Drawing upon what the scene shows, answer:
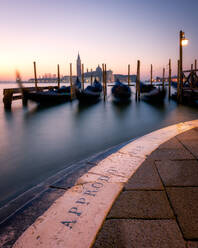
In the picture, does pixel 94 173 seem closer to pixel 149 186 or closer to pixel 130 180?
pixel 130 180

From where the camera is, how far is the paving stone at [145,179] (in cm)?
182

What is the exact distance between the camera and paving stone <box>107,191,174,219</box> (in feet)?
4.57

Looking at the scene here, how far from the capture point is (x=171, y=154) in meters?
2.70

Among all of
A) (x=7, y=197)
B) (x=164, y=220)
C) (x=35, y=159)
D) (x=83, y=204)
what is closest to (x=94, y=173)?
(x=83, y=204)

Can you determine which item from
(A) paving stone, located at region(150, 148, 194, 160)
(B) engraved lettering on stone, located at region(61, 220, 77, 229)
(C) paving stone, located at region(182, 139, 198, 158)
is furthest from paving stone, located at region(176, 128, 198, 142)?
(B) engraved lettering on stone, located at region(61, 220, 77, 229)

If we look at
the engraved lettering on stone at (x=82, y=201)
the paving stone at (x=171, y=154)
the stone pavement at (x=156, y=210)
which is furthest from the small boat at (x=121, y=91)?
the engraved lettering on stone at (x=82, y=201)

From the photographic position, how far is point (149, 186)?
1.82m

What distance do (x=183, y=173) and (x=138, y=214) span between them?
0.95 metres

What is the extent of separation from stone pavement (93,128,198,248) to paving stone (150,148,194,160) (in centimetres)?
18

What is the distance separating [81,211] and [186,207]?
82cm

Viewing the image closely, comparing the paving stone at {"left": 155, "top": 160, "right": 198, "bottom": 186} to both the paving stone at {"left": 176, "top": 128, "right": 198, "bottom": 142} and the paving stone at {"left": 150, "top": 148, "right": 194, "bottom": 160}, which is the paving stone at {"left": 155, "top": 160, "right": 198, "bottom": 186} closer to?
the paving stone at {"left": 150, "top": 148, "right": 194, "bottom": 160}

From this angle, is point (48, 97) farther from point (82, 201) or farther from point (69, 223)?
point (69, 223)

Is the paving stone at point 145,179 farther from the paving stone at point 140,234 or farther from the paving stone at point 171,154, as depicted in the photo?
the paving stone at point 140,234

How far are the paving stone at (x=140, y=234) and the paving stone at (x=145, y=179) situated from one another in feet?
1.65
